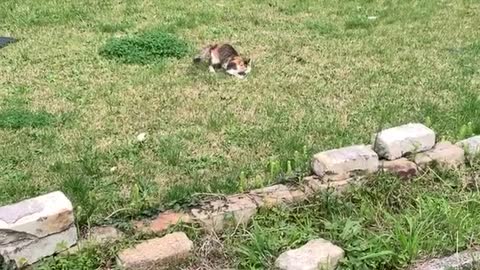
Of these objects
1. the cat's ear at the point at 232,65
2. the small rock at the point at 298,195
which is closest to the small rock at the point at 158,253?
the small rock at the point at 298,195

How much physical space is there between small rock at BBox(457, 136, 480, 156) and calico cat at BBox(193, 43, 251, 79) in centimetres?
191

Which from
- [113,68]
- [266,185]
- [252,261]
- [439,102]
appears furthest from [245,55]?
[252,261]

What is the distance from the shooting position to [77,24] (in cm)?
643

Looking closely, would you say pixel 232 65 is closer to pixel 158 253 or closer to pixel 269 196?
pixel 269 196

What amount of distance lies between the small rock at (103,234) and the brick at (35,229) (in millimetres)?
99

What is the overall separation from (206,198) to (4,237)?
2.91 ft

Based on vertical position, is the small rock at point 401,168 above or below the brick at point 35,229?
below

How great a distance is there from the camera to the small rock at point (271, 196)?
3.07 meters

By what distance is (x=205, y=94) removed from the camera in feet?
15.7

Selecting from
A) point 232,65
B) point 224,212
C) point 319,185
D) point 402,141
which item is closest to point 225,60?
point 232,65

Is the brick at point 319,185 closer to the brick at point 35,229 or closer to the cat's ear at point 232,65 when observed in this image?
the brick at point 35,229

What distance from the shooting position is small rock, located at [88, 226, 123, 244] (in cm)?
276

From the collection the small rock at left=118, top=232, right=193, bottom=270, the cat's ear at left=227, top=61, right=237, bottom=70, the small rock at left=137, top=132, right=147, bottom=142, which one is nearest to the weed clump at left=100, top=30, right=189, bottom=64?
the cat's ear at left=227, top=61, right=237, bottom=70

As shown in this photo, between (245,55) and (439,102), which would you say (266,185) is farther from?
(245,55)
